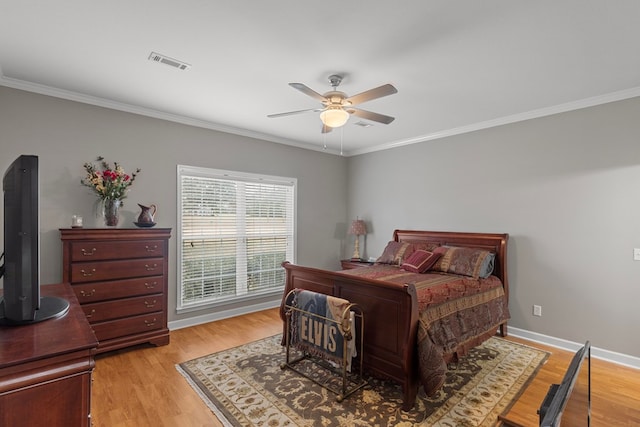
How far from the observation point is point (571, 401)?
0.93m

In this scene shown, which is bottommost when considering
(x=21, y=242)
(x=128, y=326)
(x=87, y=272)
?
(x=128, y=326)

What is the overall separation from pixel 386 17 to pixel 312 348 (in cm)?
259

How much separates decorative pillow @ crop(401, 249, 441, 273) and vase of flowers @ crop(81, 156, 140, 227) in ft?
11.1

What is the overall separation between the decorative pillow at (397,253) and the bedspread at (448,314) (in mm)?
395

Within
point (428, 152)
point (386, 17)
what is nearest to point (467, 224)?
point (428, 152)

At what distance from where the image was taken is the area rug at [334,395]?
2.24m

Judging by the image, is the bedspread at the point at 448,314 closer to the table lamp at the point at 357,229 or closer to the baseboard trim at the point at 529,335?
the baseboard trim at the point at 529,335

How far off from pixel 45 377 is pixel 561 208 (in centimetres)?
449

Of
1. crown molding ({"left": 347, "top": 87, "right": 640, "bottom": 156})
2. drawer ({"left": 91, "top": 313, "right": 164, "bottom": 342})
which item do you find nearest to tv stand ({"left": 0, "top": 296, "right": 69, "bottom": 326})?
drawer ({"left": 91, "top": 313, "right": 164, "bottom": 342})

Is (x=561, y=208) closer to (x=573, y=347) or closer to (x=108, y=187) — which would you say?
(x=573, y=347)

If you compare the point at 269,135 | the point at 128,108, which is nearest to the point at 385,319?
the point at 269,135

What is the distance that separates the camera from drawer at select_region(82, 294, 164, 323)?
3.12 metres

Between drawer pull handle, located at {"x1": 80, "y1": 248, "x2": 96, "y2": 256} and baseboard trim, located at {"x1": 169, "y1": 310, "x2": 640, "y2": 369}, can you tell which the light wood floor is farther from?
drawer pull handle, located at {"x1": 80, "y1": 248, "x2": 96, "y2": 256}

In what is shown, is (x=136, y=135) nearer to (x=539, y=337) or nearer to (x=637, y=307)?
(x=539, y=337)
